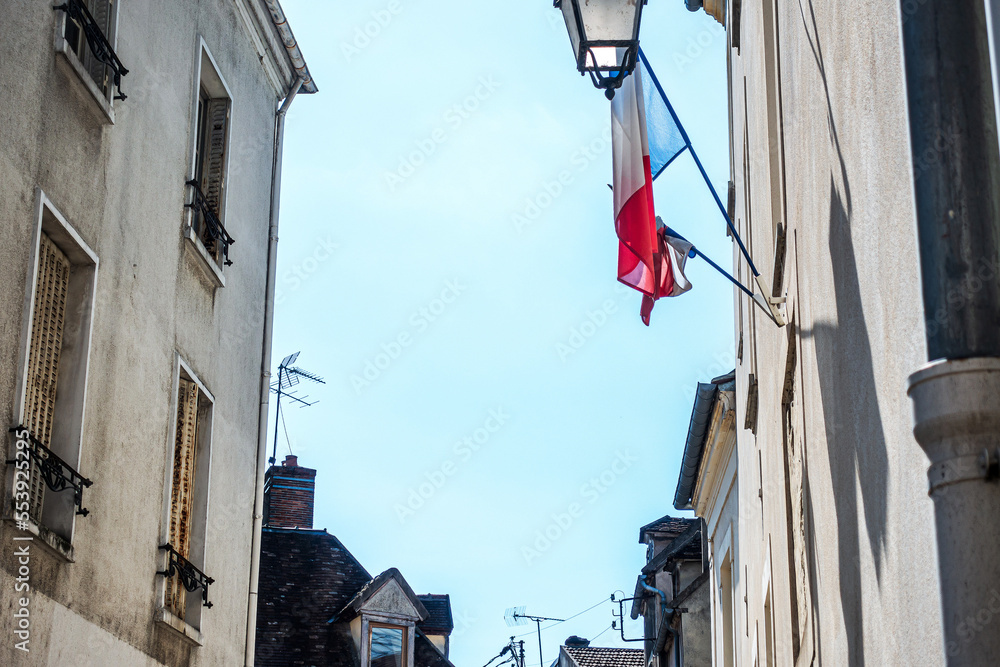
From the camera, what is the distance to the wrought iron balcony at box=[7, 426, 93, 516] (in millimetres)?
7471

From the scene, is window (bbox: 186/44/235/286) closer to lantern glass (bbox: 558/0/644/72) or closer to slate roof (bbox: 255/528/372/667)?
lantern glass (bbox: 558/0/644/72)

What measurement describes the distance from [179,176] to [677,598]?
1460 centimetres

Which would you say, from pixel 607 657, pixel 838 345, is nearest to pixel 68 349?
pixel 838 345

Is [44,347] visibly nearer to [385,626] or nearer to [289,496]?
[385,626]

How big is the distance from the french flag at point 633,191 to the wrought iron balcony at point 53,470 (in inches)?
→ 148

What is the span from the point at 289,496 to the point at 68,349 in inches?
768

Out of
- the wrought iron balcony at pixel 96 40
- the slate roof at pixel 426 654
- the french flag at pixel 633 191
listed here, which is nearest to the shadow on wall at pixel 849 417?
the french flag at pixel 633 191

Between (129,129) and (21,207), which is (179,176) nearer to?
(129,129)

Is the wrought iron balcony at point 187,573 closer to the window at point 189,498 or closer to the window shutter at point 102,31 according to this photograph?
the window at point 189,498

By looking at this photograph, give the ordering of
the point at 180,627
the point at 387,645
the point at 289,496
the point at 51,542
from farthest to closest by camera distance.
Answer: the point at 289,496, the point at 387,645, the point at 180,627, the point at 51,542

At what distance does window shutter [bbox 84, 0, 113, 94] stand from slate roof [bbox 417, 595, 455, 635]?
18638 mm

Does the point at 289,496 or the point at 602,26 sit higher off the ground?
the point at 289,496

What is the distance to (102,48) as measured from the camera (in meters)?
8.98

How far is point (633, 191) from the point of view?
238 inches
